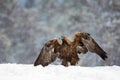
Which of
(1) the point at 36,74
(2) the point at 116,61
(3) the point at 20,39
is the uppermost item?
(3) the point at 20,39

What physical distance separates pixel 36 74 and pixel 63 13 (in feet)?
22.2

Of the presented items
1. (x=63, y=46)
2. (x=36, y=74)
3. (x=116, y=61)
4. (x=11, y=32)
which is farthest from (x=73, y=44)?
(x=11, y=32)

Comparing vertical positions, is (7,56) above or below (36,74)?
above

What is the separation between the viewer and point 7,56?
1087 centimetres

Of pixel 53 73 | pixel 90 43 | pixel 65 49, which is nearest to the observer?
pixel 53 73

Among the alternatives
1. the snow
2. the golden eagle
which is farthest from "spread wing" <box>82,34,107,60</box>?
the snow

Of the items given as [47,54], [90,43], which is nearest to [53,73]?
[47,54]

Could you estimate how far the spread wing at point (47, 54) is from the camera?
5.09m

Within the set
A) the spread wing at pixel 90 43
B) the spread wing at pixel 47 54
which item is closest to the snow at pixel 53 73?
the spread wing at pixel 47 54

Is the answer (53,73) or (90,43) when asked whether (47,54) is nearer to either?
(53,73)

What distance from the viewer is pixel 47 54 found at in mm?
5137

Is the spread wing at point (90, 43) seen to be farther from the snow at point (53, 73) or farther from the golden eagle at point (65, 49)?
the snow at point (53, 73)

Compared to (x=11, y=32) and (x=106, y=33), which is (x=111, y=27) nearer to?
(x=106, y=33)

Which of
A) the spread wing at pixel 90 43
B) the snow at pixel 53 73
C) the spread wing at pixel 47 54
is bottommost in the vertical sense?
the snow at pixel 53 73
